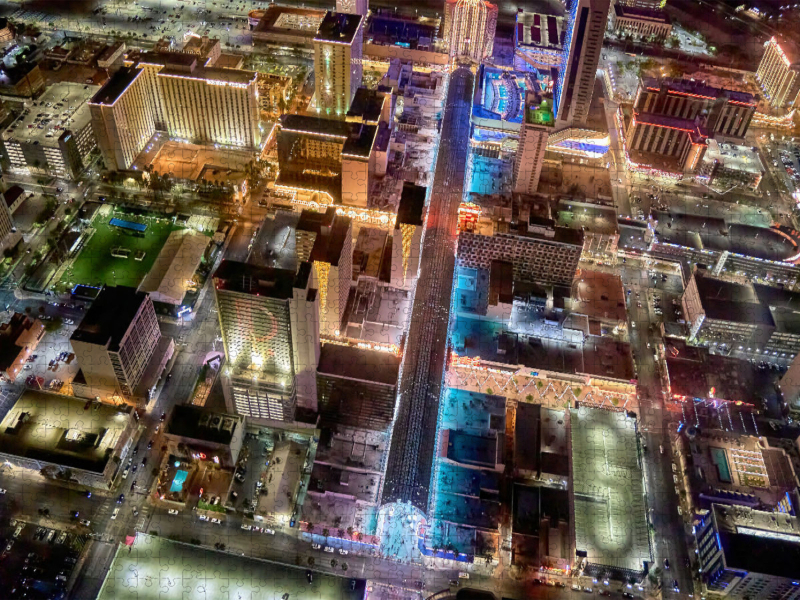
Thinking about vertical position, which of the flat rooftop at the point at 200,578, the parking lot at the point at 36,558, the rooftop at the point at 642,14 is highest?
the rooftop at the point at 642,14

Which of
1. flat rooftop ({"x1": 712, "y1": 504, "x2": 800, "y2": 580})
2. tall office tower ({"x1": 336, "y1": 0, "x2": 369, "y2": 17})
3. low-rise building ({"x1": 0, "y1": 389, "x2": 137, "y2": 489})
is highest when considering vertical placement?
tall office tower ({"x1": 336, "y1": 0, "x2": 369, "y2": 17})

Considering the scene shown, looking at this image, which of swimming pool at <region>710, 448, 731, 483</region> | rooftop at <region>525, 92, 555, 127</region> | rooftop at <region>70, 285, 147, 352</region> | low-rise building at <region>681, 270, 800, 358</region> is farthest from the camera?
rooftop at <region>525, 92, 555, 127</region>

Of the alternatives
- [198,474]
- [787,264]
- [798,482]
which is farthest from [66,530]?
[787,264]

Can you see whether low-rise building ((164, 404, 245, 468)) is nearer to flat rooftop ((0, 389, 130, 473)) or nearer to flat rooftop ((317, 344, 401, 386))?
flat rooftop ((0, 389, 130, 473))

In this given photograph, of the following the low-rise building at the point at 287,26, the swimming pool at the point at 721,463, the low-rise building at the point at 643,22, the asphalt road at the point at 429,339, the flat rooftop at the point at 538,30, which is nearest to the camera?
the asphalt road at the point at 429,339

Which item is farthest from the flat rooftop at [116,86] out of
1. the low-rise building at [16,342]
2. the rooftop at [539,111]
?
the rooftop at [539,111]

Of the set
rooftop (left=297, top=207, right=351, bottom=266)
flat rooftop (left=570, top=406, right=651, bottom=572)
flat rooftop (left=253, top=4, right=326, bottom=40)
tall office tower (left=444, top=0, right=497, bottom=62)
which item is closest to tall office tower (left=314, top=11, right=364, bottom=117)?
tall office tower (left=444, top=0, right=497, bottom=62)

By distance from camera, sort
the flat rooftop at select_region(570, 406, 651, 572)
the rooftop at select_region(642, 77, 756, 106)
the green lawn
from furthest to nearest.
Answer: the rooftop at select_region(642, 77, 756, 106)
the green lawn
the flat rooftop at select_region(570, 406, 651, 572)

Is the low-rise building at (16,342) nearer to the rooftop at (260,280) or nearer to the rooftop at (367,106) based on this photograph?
the rooftop at (260,280)
